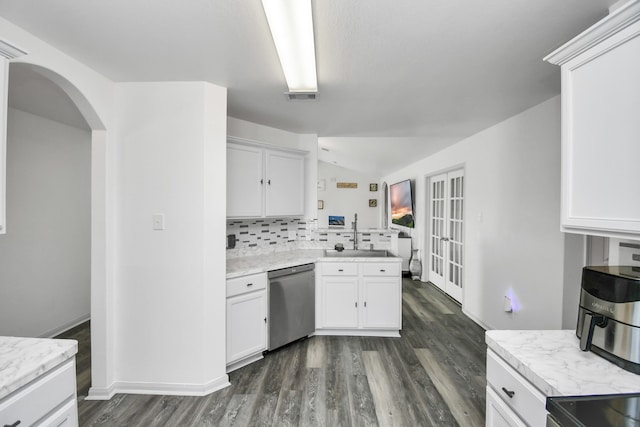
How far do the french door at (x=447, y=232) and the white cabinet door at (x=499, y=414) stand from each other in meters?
2.97

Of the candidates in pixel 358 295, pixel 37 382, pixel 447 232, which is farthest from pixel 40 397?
pixel 447 232

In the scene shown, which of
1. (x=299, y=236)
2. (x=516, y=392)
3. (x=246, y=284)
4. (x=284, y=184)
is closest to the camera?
(x=516, y=392)

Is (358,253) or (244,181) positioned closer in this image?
(244,181)

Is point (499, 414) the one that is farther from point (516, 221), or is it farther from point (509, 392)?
point (516, 221)

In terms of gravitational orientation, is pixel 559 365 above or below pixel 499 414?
above

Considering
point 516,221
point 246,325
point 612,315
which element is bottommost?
point 246,325

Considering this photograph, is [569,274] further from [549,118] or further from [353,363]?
[353,363]

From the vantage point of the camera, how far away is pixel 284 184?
3160 millimetres

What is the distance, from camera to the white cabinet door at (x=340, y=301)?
307 centimetres

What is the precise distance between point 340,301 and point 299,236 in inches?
38.0

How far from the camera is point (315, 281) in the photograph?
10.0 ft

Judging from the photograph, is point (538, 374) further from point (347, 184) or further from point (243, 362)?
point (347, 184)

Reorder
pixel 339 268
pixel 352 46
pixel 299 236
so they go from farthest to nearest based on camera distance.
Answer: pixel 299 236 → pixel 339 268 → pixel 352 46

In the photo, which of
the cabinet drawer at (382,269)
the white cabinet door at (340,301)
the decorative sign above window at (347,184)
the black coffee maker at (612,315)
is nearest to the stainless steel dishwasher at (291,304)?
the white cabinet door at (340,301)
